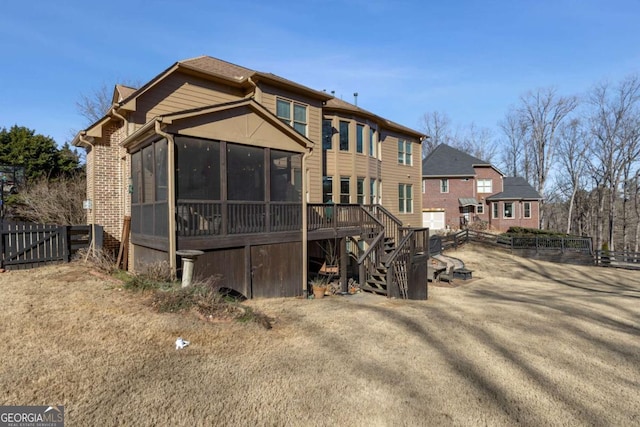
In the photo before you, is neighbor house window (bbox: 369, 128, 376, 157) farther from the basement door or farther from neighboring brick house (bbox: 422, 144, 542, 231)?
neighboring brick house (bbox: 422, 144, 542, 231)

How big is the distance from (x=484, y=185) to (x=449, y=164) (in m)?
4.30

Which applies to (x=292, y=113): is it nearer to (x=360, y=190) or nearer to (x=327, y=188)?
(x=327, y=188)

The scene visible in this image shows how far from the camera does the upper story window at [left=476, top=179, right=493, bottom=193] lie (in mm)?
36625

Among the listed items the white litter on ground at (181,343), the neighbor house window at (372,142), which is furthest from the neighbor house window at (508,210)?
the white litter on ground at (181,343)

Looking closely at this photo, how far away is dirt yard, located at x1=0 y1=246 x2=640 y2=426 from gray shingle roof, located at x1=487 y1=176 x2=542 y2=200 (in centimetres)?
3007

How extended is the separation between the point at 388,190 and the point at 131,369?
686 inches

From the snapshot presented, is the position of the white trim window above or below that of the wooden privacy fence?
above

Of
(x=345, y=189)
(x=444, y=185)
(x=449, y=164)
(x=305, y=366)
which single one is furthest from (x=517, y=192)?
(x=305, y=366)

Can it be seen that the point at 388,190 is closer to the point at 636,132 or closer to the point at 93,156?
the point at 93,156

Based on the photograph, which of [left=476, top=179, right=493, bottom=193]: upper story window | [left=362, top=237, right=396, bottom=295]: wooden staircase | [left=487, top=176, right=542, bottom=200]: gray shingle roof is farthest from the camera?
[left=476, top=179, right=493, bottom=193]: upper story window

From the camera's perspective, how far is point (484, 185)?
36.7 metres

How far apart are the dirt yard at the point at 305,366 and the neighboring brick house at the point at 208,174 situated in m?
2.06

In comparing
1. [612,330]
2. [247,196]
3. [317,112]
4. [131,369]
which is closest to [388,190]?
[317,112]

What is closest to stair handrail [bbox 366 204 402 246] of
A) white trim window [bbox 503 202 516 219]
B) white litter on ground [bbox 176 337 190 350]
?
white litter on ground [bbox 176 337 190 350]
